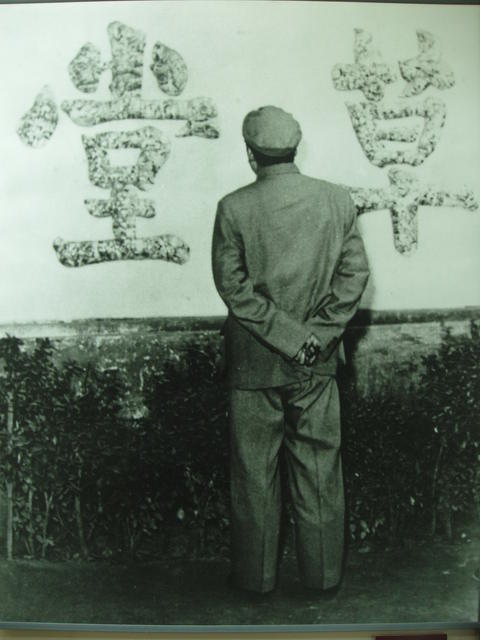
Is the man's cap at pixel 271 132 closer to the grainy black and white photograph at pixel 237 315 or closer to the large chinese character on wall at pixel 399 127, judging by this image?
the grainy black and white photograph at pixel 237 315

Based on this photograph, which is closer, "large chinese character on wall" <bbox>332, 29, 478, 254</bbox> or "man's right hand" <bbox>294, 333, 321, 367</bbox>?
"man's right hand" <bbox>294, 333, 321, 367</bbox>

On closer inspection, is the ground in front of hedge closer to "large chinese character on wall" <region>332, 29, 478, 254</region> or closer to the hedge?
the hedge

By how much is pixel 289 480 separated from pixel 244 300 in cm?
53

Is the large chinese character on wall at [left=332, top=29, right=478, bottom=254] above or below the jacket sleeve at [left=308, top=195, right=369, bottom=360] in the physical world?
above

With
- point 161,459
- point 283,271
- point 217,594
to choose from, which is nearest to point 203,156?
point 283,271

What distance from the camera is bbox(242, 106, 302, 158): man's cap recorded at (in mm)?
1915

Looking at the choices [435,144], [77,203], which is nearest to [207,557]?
[77,203]

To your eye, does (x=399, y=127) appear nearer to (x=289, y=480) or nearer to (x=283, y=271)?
(x=283, y=271)

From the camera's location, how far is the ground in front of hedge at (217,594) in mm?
1897

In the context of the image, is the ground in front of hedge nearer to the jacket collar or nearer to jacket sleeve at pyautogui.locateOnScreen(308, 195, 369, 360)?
jacket sleeve at pyautogui.locateOnScreen(308, 195, 369, 360)

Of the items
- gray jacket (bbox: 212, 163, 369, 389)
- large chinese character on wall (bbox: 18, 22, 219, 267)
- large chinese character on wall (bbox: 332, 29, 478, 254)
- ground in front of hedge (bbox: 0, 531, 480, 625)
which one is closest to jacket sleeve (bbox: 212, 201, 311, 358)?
gray jacket (bbox: 212, 163, 369, 389)

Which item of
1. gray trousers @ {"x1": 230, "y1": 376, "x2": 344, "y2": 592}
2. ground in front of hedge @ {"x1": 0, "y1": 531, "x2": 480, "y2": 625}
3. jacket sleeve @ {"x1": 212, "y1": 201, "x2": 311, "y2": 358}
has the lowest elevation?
ground in front of hedge @ {"x1": 0, "y1": 531, "x2": 480, "y2": 625}

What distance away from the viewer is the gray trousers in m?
1.87

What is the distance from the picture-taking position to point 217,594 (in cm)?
190
